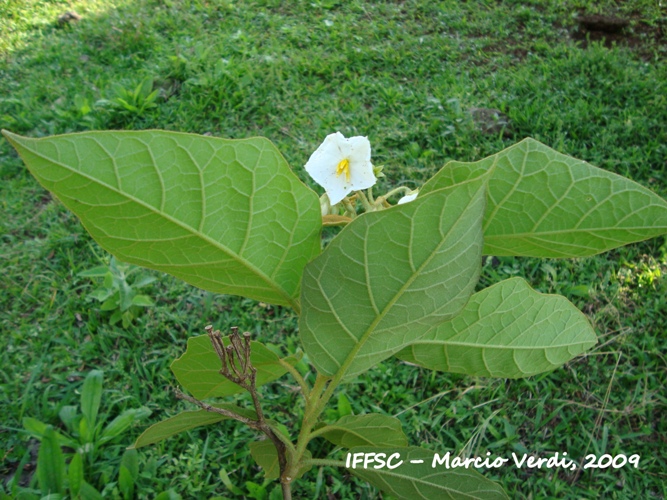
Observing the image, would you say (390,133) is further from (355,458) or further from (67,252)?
(355,458)

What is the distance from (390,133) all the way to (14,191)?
171 cm

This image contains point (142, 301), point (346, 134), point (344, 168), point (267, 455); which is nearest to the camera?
point (344, 168)

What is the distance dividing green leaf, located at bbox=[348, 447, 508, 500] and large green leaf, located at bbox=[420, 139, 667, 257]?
36 centimetres

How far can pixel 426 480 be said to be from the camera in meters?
0.84

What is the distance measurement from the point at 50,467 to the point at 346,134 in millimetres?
1748

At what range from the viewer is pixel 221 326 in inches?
75.8

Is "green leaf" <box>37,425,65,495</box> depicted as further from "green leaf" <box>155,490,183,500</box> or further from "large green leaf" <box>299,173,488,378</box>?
"large green leaf" <box>299,173,488,378</box>

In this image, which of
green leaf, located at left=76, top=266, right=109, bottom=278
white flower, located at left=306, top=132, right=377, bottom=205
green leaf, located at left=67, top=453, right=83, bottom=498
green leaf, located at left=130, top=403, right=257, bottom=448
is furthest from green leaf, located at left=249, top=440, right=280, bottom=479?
green leaf, located at left=76, top=266, right=109, bottom=278

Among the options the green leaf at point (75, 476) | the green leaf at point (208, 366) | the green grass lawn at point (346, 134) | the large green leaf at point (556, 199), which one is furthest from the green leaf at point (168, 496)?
the large green leaf at point (556, 199)

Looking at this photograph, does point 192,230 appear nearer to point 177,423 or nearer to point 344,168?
point 344,168

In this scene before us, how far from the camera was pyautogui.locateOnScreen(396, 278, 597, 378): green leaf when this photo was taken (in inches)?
30.3

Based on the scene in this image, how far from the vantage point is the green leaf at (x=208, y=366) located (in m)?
0.80

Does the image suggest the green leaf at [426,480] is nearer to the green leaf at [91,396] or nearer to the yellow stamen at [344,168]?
the yellow stamen at [344,168]

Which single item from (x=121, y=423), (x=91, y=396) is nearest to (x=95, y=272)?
(x=91, y=396)
